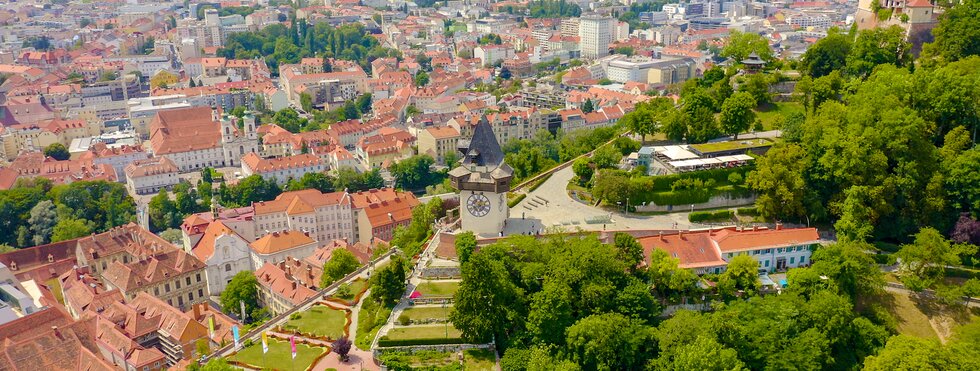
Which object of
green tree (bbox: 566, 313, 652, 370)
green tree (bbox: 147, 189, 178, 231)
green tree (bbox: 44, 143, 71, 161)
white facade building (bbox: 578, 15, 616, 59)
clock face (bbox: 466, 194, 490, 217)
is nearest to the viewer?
green tree (bbox: 566, 313, 652, 370)

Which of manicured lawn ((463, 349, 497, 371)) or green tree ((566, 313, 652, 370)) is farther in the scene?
manicured lawn ((463, 349, 497, 371))

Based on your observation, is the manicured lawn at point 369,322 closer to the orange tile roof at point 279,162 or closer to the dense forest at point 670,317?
the dense forest at point 670,317

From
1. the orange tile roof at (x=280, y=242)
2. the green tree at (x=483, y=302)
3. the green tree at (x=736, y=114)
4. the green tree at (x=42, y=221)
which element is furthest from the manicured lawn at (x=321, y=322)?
the green tree at (x=42, y=221)

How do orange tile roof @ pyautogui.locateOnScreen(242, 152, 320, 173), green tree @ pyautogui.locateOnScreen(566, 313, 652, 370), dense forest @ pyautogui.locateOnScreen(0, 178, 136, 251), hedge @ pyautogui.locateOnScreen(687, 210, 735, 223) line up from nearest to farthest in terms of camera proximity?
green tree @ pyautogui.locateOnScreen(566, 313, 652, 370) < hedge @ pyautogui.locateOnScreen(687, 210, 735, 223) < dense forest @ pyautogui.locateOnScreen(0, 178, 136, 251) < orange tile roof @ pyautogui.locateOnScreen(242, 152, 320, 173)

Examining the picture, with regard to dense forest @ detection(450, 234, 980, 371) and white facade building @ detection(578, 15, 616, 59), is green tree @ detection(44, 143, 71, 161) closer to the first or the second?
dense forest @ detection(450, 234, 980, 371)

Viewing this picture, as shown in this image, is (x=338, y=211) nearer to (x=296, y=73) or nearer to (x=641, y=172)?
(x=641, y=172)

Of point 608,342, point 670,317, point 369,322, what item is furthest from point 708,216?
point 369,322

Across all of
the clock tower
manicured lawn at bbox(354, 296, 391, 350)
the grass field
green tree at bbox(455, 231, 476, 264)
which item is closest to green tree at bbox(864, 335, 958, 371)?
the grass field

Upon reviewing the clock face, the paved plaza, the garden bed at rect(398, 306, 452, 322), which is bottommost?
the garden bed at rect(398, 306, 452, 322)
